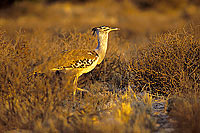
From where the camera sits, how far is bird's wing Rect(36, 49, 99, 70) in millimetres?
4109

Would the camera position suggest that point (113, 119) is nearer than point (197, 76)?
Yes

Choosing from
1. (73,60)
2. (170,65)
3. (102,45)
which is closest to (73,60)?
(73,60)

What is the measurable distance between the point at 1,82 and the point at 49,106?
81 centimetres

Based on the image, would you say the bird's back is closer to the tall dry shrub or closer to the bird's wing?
the bird's wing

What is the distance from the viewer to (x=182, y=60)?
402 centimetres

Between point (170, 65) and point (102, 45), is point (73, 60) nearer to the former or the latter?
point (102, 45)

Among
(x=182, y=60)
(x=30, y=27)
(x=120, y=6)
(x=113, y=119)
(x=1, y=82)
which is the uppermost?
(x=120, y=6)

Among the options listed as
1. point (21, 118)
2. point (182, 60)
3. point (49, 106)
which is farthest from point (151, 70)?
point (21, 118)

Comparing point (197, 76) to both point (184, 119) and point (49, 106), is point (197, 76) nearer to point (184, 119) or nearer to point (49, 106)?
point (184, 119)

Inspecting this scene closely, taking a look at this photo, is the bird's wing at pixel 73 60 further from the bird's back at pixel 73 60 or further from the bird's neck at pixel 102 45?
the bird's neck at pixel 102 45

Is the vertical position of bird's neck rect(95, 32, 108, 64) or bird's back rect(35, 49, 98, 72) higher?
bird's neck rect(95, 32, 108, 64)

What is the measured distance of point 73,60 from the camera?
4211 millimetres

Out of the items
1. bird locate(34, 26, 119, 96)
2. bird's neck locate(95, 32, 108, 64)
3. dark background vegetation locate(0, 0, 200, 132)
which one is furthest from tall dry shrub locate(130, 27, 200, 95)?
bird locate(34, 26, 119, 96)

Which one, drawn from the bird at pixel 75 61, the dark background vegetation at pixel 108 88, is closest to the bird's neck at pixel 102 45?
the bird at pixel 75 61
